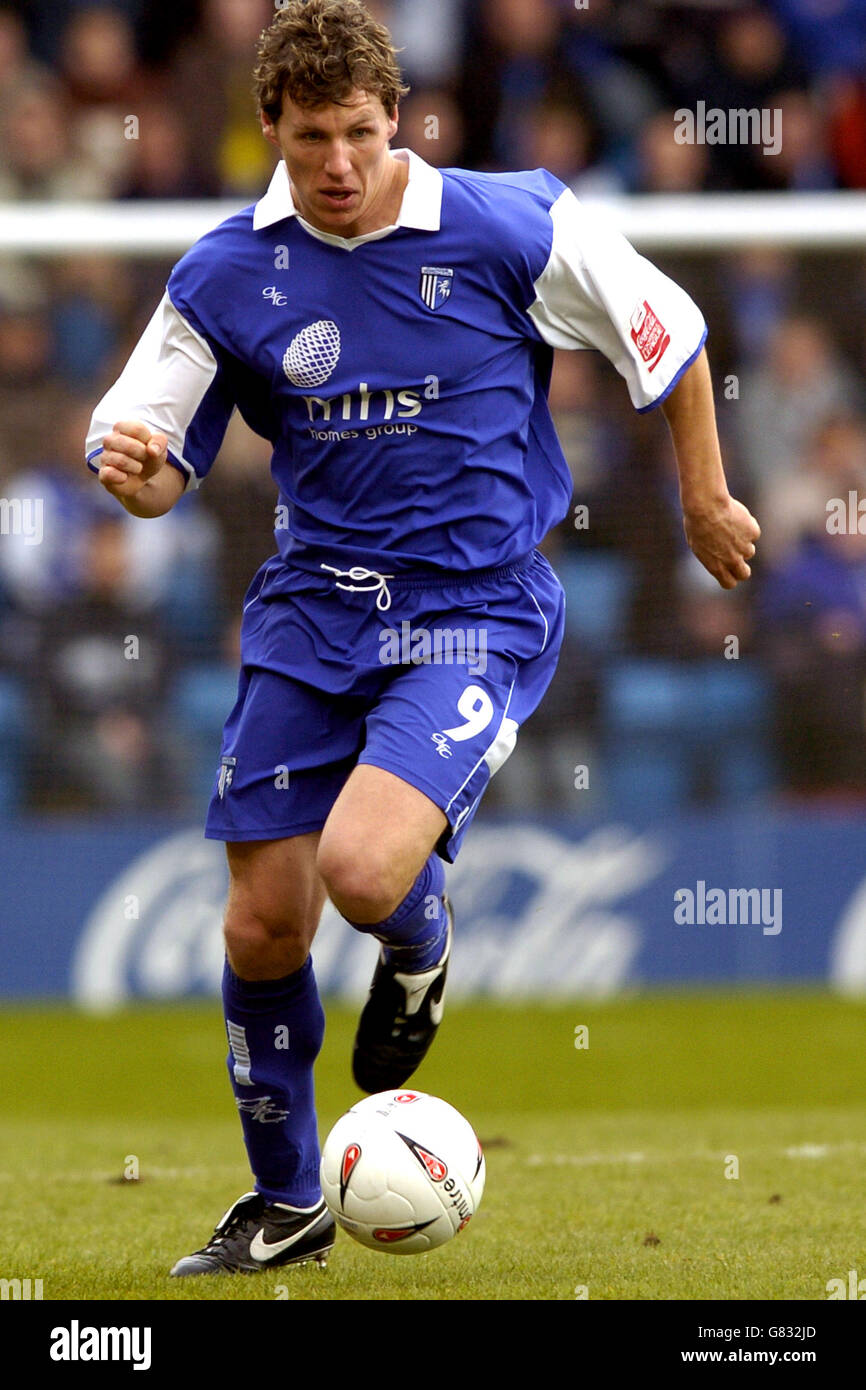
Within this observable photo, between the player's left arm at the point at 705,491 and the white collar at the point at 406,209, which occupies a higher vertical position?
the white collar at the point at 406,209

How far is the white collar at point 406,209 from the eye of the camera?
423 centimetres

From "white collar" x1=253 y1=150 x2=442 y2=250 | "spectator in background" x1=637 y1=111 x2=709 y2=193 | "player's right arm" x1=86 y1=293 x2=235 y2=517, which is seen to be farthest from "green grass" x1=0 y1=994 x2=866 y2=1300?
"spectator in background" x1=637 y1=111 x2=709 y2=193

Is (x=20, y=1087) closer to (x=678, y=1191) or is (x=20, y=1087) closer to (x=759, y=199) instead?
(x=678, y=1191)

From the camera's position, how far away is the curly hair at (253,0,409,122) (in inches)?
155

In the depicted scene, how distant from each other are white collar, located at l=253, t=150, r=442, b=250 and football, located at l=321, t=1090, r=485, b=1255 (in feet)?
6.05

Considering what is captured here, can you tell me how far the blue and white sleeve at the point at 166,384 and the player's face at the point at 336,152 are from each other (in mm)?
400

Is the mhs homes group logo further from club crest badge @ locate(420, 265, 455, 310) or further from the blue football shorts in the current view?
the blue football shorts

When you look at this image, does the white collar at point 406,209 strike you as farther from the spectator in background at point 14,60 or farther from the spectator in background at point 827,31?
the spectator in background at point 827,31

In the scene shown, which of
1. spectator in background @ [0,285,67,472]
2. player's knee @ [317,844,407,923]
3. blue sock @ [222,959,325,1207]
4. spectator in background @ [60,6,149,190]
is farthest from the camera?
spectator in background @ [60,6,149,190]

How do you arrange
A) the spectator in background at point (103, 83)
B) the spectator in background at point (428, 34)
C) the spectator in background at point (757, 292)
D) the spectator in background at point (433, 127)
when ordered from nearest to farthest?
the spectator in background at point (757, 292), the spectator in background at point (433, 127), the spectator in background at point (103, 83), the spectator in background at point (428, 34)

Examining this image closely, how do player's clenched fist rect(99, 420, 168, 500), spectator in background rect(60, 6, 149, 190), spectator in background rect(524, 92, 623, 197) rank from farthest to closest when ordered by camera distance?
spectator in background rect(60, 6, 149, 190) → spectator in background rect(524, 92, 623, 197) → player's clenched fist rect(99, 420, 168, 500)

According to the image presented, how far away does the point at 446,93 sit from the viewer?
1155cm

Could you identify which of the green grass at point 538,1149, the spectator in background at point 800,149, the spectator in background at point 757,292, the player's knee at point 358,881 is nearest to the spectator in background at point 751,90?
the spectator in background at point 800,149

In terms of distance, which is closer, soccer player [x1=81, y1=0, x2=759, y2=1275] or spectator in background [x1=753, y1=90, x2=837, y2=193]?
soccer player [x1=81, y1=0, x2=759, y2=1275]
